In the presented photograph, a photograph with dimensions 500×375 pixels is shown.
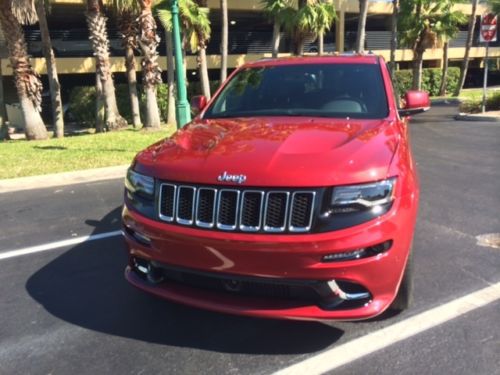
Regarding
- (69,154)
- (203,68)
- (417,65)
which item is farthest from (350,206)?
(417,65)

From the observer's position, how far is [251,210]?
294cm

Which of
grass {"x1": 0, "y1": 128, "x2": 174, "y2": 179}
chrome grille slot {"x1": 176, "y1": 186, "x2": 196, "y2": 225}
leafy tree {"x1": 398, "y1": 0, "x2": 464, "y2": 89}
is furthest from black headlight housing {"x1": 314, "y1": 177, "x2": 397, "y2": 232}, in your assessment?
leafy tree {"x1": 398, "y1": 0, "x2": 464, "y2": 89}

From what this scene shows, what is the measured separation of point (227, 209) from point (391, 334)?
1.39m

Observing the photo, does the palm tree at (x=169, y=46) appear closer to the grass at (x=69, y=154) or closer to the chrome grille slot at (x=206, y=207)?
the grass at (x=69, y=154)

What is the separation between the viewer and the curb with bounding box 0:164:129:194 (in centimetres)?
802

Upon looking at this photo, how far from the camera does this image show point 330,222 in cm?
285

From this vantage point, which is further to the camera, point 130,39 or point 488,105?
point 488,105

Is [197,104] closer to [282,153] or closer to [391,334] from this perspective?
[282,153]

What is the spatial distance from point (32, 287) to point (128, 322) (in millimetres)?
1206

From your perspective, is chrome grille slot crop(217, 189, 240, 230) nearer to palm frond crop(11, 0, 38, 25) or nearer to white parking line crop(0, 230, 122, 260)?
white parking line crop(0, 230, 122, 260)

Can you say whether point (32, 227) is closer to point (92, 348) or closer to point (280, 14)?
point (92, 348)

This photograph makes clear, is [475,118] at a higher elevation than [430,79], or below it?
higher

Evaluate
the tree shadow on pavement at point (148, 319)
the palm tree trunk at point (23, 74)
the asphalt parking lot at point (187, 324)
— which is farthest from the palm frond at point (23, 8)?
the tree shadow on pavement at point (148, 319)

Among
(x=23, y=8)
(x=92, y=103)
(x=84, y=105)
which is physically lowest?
(x=84, y=105)
